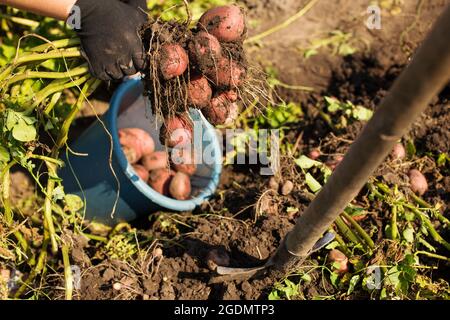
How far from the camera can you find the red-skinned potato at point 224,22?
5.80 feet

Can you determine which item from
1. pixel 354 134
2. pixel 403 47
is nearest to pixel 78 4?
pixel 354 134

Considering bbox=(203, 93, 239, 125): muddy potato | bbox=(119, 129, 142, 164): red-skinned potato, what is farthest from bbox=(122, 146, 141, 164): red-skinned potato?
bbox=(203, 93, 239, 125): muddy potato

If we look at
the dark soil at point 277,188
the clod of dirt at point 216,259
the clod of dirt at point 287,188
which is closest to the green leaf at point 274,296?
the dark soil at point 277,188

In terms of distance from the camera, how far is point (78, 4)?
5.83ft

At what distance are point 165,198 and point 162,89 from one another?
534 mm

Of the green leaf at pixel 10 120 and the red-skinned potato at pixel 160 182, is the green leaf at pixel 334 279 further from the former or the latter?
the green leaf at pixel 10 120

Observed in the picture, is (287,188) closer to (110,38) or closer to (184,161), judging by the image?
(184,161)

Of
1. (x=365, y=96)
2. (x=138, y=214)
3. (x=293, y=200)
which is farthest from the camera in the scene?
(x=365, y=96)

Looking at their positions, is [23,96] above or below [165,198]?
above

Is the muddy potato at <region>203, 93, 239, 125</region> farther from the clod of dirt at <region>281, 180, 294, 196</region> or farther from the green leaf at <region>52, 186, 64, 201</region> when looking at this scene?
the green leaf at <region>52, 186, 64, 201</region>

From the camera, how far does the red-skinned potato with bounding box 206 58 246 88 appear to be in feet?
5.82

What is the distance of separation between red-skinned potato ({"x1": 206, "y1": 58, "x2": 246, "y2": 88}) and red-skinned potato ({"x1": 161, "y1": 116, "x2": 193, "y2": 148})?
198 millimetres

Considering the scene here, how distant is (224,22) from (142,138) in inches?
32.9
